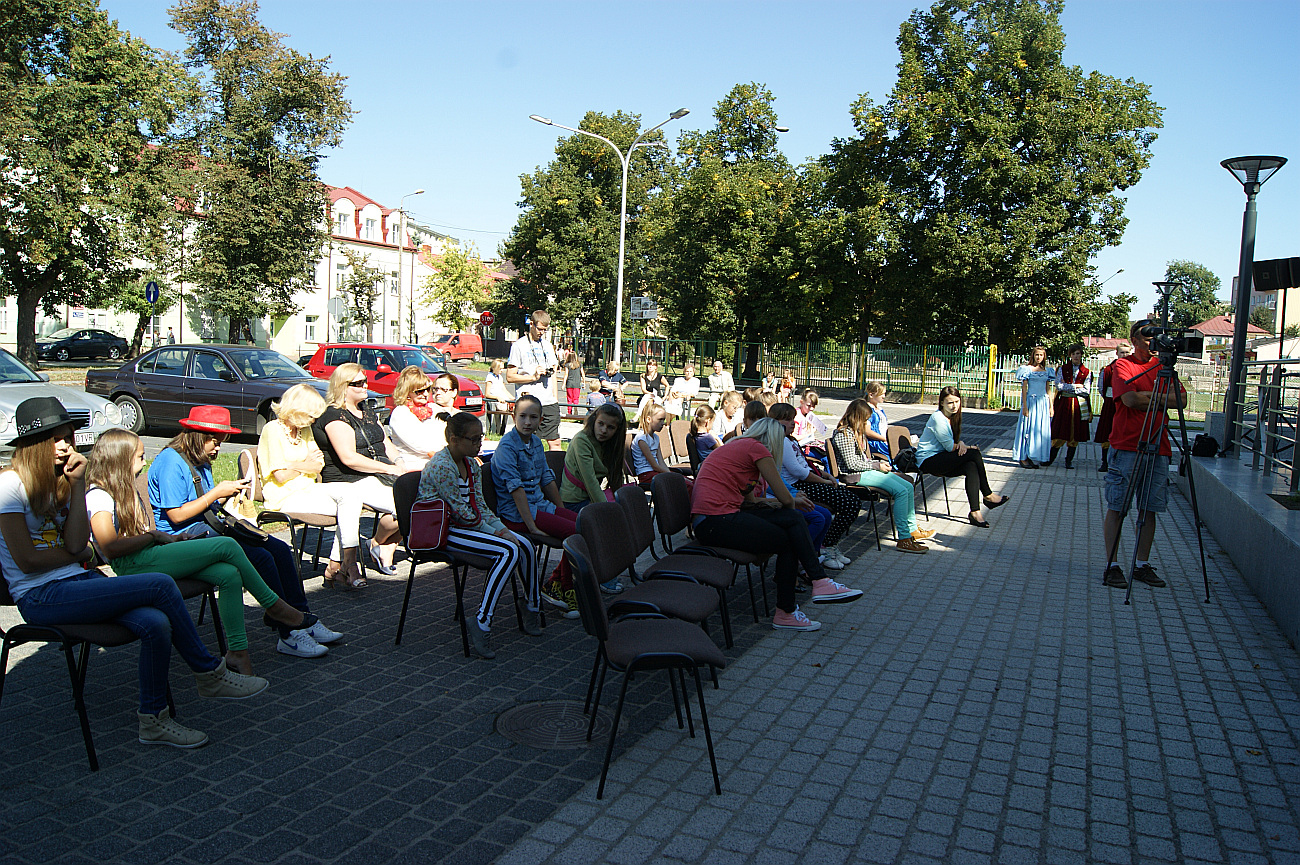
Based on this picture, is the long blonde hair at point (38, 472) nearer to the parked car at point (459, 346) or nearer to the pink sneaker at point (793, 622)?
the pink sneaker at point (793, 622)

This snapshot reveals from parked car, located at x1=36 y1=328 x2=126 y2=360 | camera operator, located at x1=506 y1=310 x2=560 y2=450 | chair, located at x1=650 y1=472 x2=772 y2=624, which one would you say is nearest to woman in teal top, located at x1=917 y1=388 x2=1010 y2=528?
chair, located at x1=650 y1=472 x2=772 y2=624

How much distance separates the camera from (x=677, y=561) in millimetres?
5492

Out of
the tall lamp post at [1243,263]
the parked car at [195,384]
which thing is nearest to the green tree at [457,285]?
the parked car at [195,384]

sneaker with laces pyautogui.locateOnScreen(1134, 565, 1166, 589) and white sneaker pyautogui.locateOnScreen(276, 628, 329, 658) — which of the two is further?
sneaker with laces pyautogui.locateOnScreen(1134, 565, 1166, 589)

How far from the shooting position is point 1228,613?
6.52 m

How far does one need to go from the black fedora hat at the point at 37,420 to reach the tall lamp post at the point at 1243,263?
11.7 m

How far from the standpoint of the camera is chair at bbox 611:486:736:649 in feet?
17.1

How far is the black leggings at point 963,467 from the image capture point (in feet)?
31.0

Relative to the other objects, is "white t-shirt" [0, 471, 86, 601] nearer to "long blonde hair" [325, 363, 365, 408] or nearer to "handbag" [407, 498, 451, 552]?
"handbag" [407, 498, 451, 552]

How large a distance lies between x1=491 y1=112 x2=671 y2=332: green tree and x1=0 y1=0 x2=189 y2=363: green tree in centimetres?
2105

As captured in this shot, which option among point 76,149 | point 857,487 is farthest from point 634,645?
point 76,149

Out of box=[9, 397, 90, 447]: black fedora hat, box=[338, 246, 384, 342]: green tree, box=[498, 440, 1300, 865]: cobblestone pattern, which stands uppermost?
box=[338, 246, 384, 342]: green tree

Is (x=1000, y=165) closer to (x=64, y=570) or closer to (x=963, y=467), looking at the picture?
(x=963, y=467)

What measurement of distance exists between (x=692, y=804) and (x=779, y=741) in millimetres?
760
